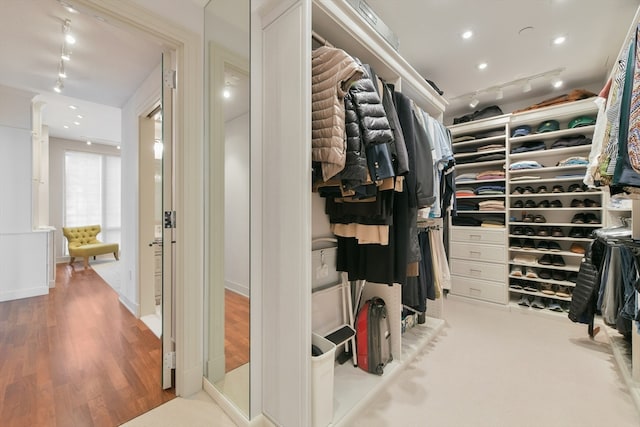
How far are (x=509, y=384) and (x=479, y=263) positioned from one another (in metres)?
1.69

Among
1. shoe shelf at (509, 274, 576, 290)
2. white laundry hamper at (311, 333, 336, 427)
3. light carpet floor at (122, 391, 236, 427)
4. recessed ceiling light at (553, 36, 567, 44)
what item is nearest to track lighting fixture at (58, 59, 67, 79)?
light carpet floor at (122, 391, 236, 427)

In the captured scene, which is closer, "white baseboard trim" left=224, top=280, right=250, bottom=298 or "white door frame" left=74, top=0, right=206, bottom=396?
"white baseboard trim" left=224, top=280, right=250, bottom=298

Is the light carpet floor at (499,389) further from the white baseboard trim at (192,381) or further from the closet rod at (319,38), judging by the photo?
the closet rod at (319,38)

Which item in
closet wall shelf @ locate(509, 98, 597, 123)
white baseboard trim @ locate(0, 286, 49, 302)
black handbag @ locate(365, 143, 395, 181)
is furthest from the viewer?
white baseboard trim @ locate(0, 286, 49, 302)

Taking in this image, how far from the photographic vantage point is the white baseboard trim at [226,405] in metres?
1.44

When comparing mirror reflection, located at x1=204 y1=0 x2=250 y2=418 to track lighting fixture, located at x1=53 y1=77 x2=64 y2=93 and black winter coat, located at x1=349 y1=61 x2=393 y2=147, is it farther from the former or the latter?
track lighting fixture, located at x1=53 y1=77 x2=64 y2=93

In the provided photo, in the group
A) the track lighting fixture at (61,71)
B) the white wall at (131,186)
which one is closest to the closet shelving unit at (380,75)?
the white wall at (131,186)

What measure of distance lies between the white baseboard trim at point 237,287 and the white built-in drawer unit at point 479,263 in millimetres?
2905

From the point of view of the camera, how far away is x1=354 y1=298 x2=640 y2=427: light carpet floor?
5.01 ft

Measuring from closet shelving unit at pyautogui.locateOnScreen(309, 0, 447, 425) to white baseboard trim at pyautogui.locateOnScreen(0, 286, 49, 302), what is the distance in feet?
13.7

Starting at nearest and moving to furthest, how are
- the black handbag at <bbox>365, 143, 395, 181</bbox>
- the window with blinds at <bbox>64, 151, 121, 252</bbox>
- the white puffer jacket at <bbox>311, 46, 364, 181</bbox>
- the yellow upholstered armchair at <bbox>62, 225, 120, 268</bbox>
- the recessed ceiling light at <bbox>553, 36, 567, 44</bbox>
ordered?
the white puffer jacket at <bbox>311, 46, 364, 181</bbox> → the black handbag at <bbox>365, 143, 395, 181</bbox> → the recessed ceiling light at <bbox>553, 36, 567, 44</bbox> → the yellow upholstered armchair at <bbox>62, 225, 120, 268</bbox> → the window with blinds at <bbox>64, 151, 121, 252</bbox>

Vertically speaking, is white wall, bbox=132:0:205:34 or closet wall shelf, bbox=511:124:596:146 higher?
white wall, bbox=132:0:205:34

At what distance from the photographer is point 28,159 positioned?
3.45m

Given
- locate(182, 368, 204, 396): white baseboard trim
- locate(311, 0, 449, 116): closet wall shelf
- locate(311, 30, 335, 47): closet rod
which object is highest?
locate(311, 0, 449, 116): closet wall shelf
